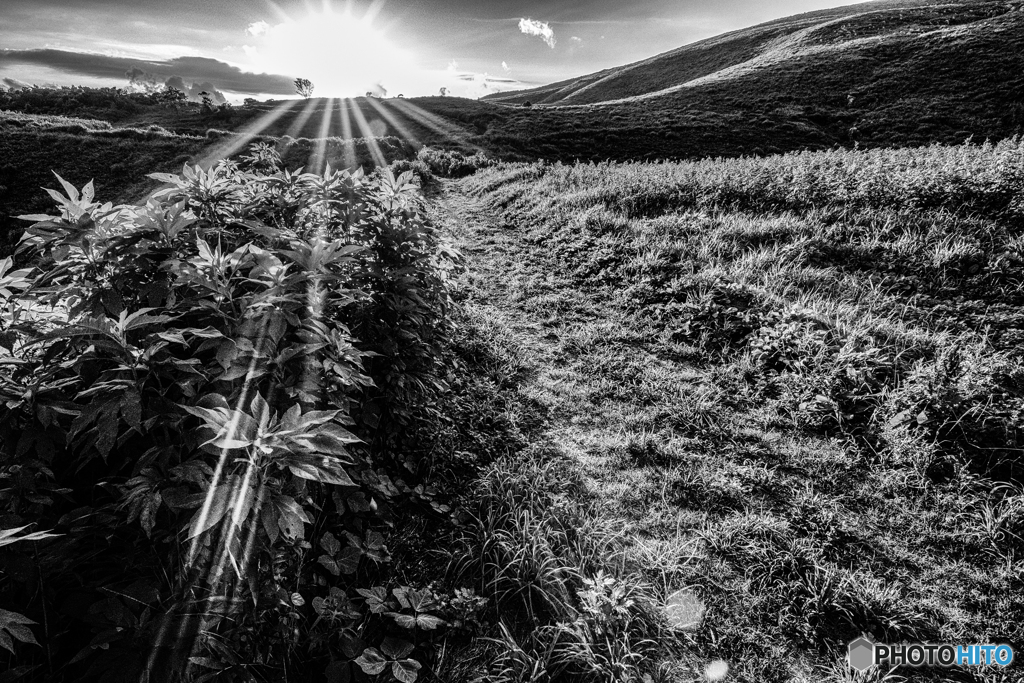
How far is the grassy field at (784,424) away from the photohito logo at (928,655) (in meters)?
0.05

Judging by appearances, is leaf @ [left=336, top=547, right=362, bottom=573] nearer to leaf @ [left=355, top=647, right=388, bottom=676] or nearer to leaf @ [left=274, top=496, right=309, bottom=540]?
leaf @ [left=355, top=647, right=388, bottom=676]

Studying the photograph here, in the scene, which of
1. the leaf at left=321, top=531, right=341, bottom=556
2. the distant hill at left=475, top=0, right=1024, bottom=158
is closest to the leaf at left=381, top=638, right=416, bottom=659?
the leaf at left=321, top=531, right=341, bottom=556

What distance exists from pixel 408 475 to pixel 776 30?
90.6 metres

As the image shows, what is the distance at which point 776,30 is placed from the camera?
2596 inches

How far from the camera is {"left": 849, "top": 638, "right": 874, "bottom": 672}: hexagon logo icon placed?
2186 millimetres

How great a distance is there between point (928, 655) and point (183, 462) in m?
3.75

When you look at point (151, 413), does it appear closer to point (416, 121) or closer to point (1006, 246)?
point (1006, 246)

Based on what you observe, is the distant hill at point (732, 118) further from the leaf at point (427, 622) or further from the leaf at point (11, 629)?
the leaf at point (11, 629)

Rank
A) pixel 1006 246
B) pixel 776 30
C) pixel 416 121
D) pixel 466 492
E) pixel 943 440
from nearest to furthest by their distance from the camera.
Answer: pixel 466 492
pixel 943 440
pixel 1006 246
pixel 416 121
pixel 776 30

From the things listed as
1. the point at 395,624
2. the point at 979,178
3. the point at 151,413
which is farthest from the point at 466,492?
the point at 979,178

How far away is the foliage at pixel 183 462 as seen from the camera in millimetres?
1463

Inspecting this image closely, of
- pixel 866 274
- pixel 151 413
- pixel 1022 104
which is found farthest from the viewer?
pixel 1022 104

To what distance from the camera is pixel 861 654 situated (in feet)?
7.32

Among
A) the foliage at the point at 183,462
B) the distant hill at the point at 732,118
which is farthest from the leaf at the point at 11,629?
the distant hill at the point at 732,118
